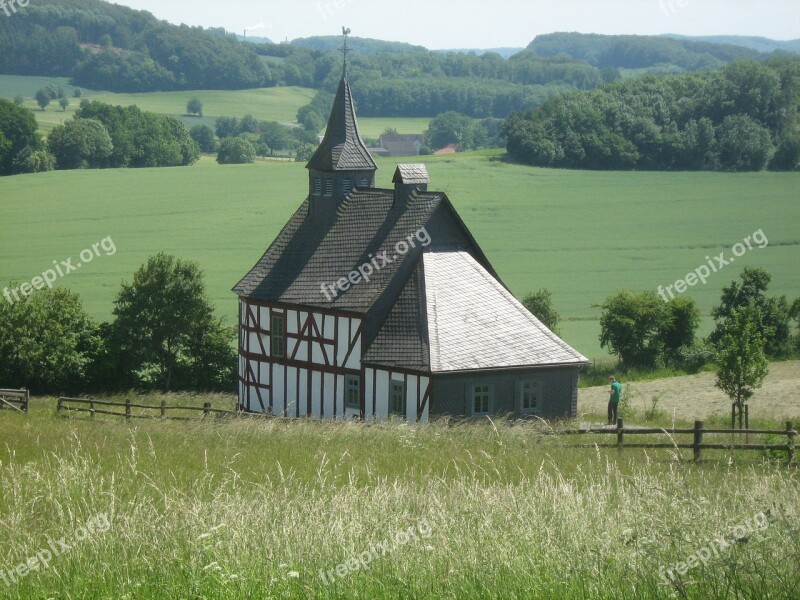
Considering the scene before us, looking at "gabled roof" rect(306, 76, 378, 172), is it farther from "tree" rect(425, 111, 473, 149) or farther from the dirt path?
"tree" rect(425, 111, 473, 149)

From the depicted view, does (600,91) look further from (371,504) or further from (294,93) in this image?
(371,504)

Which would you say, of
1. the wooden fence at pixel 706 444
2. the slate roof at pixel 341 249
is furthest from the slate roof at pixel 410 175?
the wooden fence at pixel 706 444

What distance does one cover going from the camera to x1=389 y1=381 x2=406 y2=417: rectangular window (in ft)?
115

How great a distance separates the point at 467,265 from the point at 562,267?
3447 centimetres

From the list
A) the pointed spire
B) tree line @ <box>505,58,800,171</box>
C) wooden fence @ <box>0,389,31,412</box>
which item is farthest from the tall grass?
tree line @ <box>505,58,800,171</box>

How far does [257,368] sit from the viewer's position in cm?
4062

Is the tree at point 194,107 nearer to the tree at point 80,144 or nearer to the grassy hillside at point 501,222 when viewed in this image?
the grassy hillside at point 501,222

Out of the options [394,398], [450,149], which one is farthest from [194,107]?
[394,398]

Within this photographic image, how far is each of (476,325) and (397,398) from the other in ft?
10.9

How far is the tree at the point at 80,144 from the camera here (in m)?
98.8

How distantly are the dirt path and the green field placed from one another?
83108mm

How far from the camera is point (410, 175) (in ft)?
129

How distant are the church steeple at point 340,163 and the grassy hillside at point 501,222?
17012mm

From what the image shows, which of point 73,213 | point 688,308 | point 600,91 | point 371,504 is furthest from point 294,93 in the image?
point 371,504
